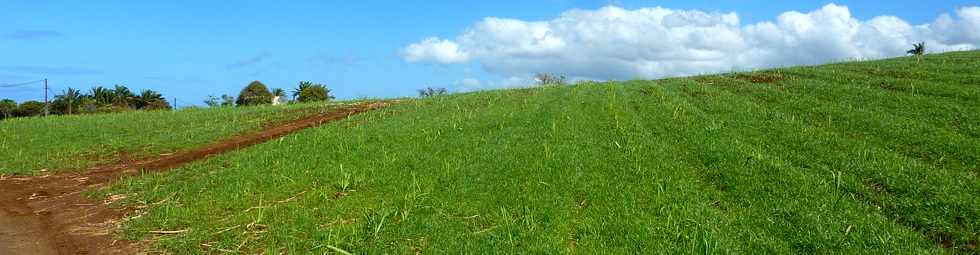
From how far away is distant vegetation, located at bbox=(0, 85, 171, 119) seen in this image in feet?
223

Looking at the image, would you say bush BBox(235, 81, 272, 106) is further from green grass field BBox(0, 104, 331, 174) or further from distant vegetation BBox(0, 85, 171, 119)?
green grass field BBox(0, 104, 331, 174)

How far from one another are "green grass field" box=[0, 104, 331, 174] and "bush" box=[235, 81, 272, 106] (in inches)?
1313

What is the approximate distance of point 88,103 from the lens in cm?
7025

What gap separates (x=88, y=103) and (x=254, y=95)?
24.2 meters

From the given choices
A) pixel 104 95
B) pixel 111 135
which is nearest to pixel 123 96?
pixel 104 95

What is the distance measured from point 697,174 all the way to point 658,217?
2034 millimetres

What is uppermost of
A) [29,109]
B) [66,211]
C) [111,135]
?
[29,109]

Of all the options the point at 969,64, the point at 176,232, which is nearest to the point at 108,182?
the point at 176,232

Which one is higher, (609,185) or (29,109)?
(29,109)

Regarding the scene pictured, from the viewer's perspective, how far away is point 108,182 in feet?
38.5

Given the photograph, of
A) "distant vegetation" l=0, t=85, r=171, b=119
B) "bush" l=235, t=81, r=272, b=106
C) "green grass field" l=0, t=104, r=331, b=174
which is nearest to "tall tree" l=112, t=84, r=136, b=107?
"distant vegetation" l=0, t=85, r=171, b=119

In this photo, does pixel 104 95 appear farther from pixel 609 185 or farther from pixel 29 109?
pixel 609 185

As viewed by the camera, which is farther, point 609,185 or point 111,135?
point 111,135

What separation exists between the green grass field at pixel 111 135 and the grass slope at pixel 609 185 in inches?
167
